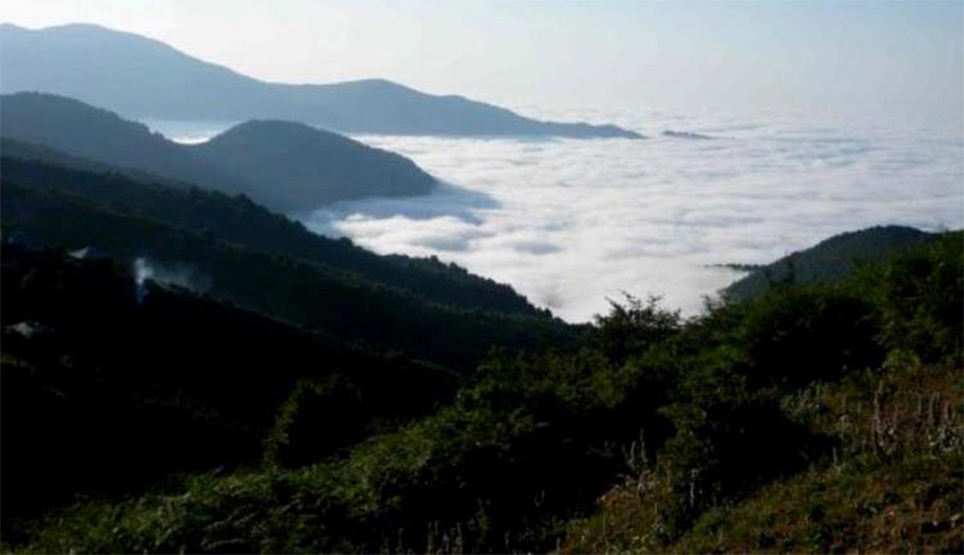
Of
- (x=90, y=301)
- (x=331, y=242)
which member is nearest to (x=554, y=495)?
(x=90, y=301)

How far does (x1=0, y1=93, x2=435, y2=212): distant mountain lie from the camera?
153m

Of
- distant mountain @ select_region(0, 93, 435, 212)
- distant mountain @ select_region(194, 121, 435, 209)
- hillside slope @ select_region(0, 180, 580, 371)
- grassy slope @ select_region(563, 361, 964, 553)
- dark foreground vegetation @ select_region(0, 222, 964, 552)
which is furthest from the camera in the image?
distant mountain @ select_region(194, 121, 435, 209)

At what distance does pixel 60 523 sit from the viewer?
10.8m

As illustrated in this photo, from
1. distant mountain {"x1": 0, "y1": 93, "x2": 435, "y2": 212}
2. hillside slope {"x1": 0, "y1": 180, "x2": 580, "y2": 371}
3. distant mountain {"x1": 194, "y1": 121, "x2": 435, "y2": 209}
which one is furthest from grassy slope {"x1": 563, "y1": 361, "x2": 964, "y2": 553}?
distant mountain {"x1": 194, "y1": 121, "x2": 435, "y2": 209}

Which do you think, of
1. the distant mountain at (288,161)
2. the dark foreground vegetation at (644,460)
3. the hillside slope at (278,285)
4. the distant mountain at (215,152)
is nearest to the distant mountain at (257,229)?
the hillside slope at (278,285)

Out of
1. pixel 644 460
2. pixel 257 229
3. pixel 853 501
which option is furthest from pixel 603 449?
pixel 257 229

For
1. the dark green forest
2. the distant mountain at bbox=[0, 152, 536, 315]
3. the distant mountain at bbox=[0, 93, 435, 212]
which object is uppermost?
the distant mountain at bbox=[0, 93, 435, 212]

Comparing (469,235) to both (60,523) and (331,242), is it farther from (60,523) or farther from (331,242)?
(60,523)

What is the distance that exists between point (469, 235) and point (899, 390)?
626 feet

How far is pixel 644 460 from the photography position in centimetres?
Result: 763

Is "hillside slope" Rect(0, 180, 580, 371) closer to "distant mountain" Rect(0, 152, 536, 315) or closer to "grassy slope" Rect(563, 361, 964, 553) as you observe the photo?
"distant mountain" Rect(0, 152, 536, 315)

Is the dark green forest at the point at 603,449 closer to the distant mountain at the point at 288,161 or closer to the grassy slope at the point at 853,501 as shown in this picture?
the grassy slope at the point at 853,501

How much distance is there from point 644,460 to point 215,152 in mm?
179752

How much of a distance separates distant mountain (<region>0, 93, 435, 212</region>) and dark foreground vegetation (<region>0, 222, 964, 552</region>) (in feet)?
435
